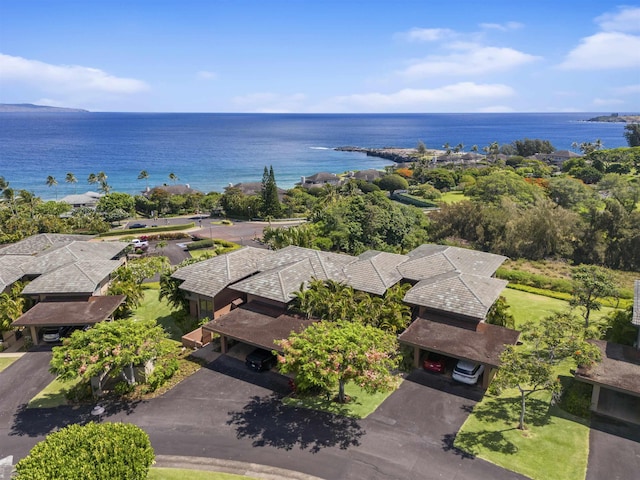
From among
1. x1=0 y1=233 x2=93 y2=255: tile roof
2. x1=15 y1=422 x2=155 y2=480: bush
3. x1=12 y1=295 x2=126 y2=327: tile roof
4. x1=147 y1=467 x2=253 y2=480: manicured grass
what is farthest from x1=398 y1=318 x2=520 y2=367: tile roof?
x1=0 y1=233 x2=93 y2=255: tile roof

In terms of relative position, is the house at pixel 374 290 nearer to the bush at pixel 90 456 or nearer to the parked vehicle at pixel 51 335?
the parked vehicle at pixel 51 335

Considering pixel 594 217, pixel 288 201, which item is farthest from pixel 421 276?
pixel 288 201

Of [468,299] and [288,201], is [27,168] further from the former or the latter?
[468,299]

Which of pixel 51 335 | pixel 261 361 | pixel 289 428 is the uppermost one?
pixel 261 361

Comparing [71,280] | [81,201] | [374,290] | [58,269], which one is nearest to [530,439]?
[374,290]

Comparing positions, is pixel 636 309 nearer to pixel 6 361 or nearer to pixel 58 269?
pixel 6 361
